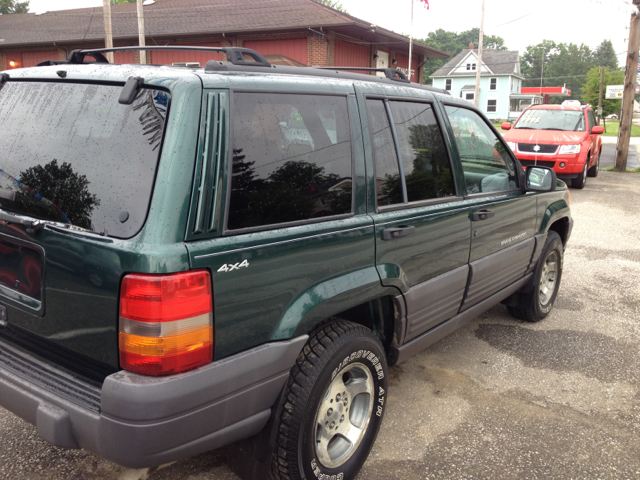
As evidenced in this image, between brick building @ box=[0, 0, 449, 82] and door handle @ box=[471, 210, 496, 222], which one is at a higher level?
brick building @ box=[0, 0, 449, 82]

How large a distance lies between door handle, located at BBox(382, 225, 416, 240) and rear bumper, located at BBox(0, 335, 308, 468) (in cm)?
72

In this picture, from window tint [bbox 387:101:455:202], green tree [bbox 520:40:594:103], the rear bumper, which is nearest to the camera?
the rear bumper

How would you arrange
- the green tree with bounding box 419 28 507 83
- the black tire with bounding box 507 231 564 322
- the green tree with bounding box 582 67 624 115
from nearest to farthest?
the black tire with bounding box 507 231 564 322
the green tree with bounding box 582 67 624 115
the green tree with bounding box 419 28 507 83

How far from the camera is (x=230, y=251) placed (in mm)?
1997

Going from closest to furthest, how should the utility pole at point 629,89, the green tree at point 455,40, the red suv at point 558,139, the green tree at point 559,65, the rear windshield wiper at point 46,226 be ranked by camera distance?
the rear windshield wiper at point 46,226 → the red suv at point 558,139 → the utility pole at point 629,89 → the green tree at point 455,40 → the green tree at point 559,65

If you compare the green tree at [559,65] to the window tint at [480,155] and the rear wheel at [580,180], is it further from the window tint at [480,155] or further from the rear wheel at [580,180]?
the window tint at [480,155]

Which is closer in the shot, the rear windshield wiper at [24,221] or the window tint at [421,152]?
the rear windshield wiper at [24,221]

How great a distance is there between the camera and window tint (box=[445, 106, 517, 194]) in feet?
11.6

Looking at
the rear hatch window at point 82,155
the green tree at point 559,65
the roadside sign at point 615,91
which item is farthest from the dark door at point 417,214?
the green tree at point 559,65

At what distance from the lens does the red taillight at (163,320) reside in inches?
73.4

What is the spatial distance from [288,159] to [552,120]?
13.3m

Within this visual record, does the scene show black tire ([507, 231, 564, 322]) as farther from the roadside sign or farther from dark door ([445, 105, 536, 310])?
the roadside sign

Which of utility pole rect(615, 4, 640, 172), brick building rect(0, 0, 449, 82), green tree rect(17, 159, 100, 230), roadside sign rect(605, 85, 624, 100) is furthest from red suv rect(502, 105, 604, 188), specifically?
green tree rect(17, 159, 100, 230)

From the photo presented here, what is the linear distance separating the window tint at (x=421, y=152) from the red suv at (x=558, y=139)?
33.1 feet
